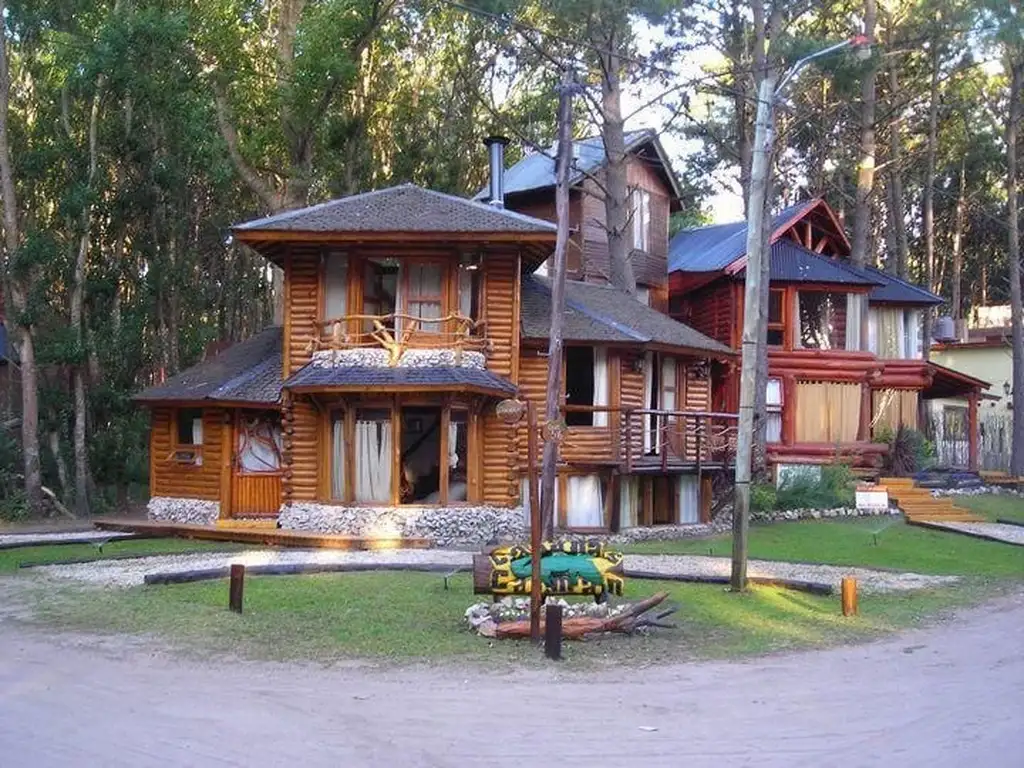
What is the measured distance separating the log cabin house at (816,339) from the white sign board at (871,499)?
323 centimetres

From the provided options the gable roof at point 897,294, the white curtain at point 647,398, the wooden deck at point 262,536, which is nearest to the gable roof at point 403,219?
the white curtain at point 647,398

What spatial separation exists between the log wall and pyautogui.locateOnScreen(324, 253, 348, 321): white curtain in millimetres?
3922

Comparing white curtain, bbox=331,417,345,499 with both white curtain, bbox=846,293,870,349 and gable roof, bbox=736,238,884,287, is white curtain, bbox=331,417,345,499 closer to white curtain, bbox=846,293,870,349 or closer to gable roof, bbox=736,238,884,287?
gable roof, bbox=736,238,884,287

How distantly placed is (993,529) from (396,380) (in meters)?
14.5

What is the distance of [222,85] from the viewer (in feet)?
110

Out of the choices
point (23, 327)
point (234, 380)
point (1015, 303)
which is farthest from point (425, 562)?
point (1015, 303)

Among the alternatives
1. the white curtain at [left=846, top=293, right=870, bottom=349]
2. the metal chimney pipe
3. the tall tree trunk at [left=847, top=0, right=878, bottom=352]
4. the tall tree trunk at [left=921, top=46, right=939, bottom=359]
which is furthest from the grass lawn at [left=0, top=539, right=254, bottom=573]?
the tall tree trunk at [left=921, top=46, right=939, bottom=359]

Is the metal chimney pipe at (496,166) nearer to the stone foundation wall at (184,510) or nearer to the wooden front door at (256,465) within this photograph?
the wooden front door at (256,465)

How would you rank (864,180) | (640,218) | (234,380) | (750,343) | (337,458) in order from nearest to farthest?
(750,343) → (337,458) → (234,380) → (640,218) → (864,180)

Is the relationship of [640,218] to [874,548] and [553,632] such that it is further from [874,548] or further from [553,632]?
[553,632]

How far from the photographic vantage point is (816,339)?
3381 centimetres

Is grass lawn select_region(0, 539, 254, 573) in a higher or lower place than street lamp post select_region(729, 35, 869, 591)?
lower

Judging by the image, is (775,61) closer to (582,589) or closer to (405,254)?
(405,254)

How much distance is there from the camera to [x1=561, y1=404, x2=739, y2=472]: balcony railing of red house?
81.9ft
